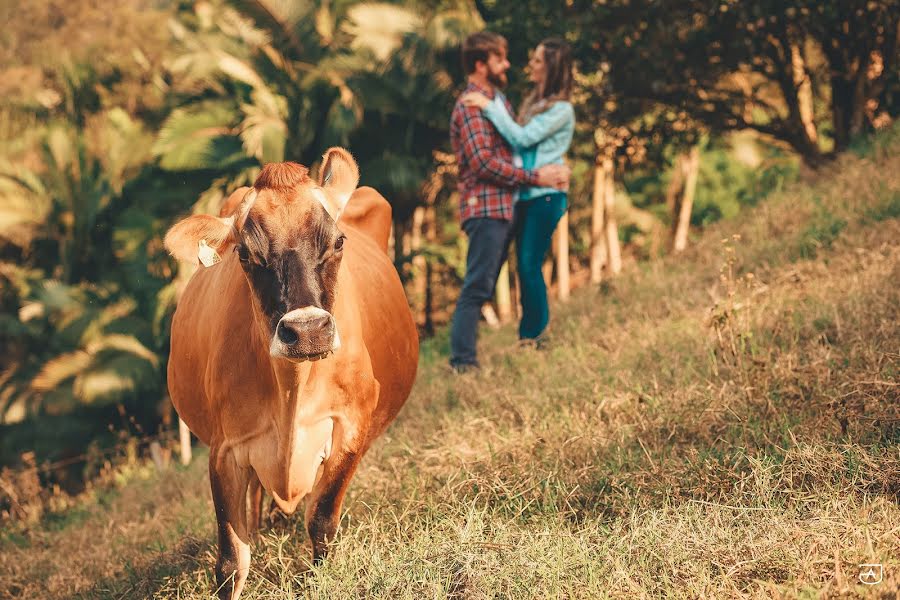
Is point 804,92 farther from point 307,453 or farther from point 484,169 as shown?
point 307,453

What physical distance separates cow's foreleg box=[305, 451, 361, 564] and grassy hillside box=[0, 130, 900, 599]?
0.08 m

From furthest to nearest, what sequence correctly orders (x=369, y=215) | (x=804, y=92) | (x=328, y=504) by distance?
(x=804, y=92), (x=369, y=215), (x=328, y=504)

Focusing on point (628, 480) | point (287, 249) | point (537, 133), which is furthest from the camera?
point (537, 133)

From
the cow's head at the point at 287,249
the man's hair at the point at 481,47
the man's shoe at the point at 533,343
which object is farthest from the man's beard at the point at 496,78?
the cow's head at the point at 287,249

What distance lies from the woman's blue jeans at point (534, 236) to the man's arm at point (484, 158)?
0.83ft

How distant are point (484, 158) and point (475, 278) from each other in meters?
0.81

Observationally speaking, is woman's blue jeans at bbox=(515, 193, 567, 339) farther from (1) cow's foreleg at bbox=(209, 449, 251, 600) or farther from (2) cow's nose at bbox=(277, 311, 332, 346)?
(2) cow's nose at bbox=(277, 311, 332, 346)

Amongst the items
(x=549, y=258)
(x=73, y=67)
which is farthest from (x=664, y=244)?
(x=73, y=67)

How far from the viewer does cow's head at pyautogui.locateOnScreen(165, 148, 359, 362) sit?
328 centimetres

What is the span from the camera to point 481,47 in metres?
6.45

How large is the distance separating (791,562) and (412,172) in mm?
12944

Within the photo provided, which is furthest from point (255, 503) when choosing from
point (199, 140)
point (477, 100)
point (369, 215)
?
point (199, 140)

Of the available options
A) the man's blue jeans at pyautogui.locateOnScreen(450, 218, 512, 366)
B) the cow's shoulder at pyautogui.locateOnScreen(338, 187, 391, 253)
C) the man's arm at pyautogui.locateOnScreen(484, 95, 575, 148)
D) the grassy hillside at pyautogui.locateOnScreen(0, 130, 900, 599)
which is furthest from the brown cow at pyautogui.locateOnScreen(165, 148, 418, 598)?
the man's arm at pyautogui.locateOnScreen(484, 95, 575, 148)

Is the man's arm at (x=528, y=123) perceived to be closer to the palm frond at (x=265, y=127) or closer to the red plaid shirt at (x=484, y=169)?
the red plaid shirt at (x=484, y=169)
